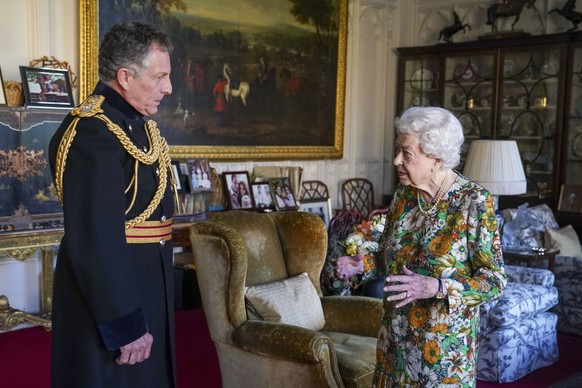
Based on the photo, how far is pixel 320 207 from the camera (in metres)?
7.35

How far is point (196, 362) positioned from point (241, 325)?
1328 millimetres

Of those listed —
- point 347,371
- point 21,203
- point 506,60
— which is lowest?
point 347,371

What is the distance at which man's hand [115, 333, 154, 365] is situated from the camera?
1.95 m

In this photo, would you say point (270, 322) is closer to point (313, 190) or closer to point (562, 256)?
point (562, 256)

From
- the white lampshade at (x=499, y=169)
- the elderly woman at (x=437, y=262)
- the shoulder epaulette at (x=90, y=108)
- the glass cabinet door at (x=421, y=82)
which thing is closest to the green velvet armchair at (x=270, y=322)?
the elderly woman at (x=437, y=262)

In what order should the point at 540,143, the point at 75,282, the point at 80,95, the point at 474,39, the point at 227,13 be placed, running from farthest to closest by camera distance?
the point at 474,39
the point at 540,143
the point at 227,13
the point at 80,95
the point at 75,282

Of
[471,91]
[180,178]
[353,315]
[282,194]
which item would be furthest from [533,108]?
[353,315]

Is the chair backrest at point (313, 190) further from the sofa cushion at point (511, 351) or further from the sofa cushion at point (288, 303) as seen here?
the sofa cushion at point (288, 303)

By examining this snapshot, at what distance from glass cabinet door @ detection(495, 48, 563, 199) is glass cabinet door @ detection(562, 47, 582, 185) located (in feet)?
0.41

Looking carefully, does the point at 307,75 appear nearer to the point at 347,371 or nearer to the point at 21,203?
the point at 21,203

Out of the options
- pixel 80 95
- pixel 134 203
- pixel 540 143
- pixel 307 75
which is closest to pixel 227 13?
pixel 307 75

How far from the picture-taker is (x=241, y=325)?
3139mm

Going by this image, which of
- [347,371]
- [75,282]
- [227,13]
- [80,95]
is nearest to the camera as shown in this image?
[75,282]

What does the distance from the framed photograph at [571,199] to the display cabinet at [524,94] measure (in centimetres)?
9
